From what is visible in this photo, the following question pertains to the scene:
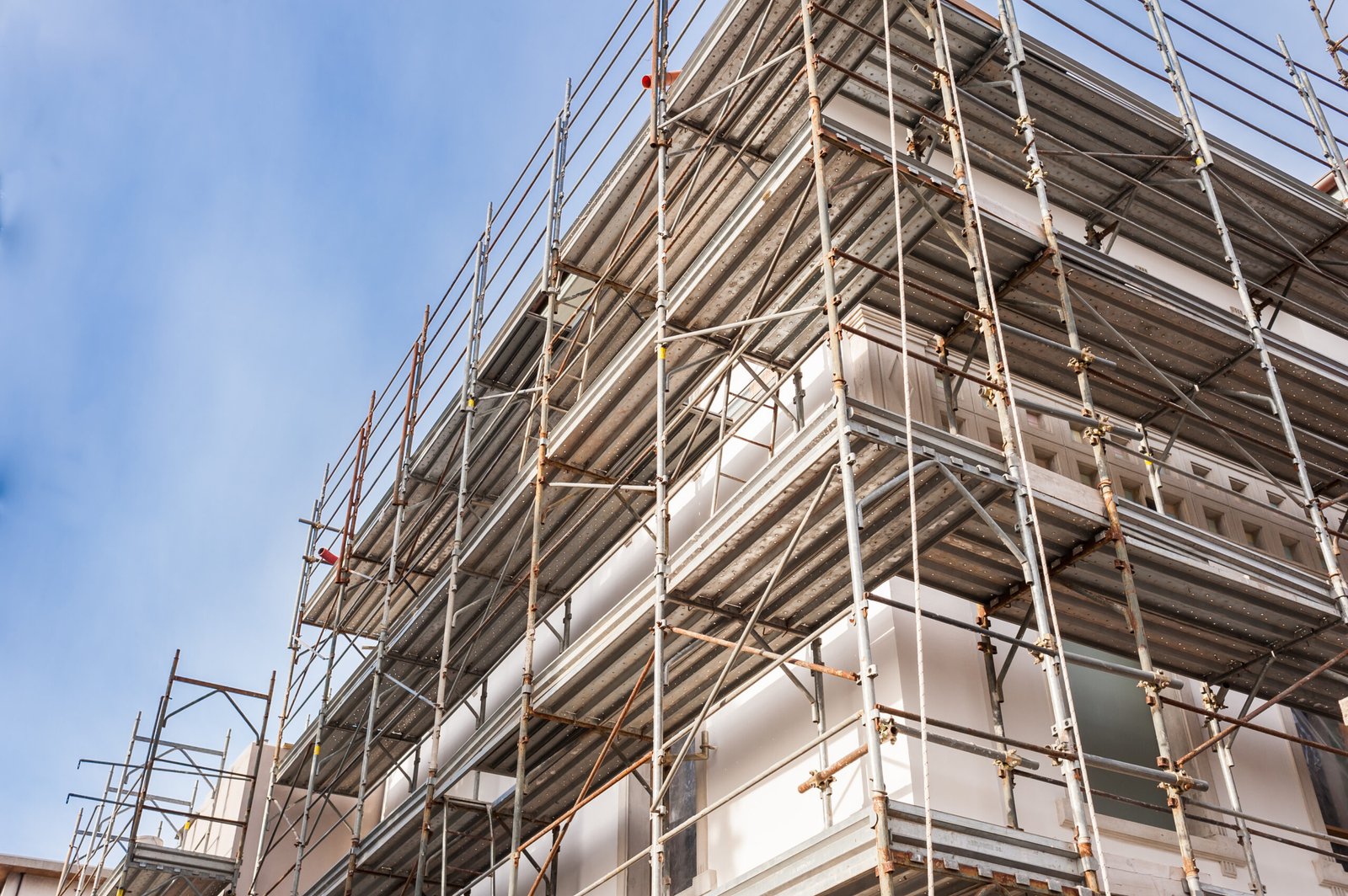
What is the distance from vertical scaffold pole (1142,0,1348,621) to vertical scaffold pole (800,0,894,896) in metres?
4.84

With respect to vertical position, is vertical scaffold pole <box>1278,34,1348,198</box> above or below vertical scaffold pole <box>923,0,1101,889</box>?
above

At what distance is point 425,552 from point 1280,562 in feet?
45.2

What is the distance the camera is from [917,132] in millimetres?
15555

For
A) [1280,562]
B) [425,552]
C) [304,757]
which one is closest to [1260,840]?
[1280,562]

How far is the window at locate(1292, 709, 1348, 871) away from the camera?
45.1 feet

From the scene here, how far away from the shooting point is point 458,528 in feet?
57.8

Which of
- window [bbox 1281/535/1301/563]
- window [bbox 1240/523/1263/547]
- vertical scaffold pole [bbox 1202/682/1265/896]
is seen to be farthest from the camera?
window [bbox 1281/535/1301/563]

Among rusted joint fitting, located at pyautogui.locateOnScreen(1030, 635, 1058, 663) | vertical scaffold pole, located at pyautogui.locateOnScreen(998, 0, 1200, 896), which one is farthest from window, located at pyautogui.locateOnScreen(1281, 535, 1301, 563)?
rusted joint fitting, located at pyautogui.locateOnScreen(1030, 635, 1058, 663)

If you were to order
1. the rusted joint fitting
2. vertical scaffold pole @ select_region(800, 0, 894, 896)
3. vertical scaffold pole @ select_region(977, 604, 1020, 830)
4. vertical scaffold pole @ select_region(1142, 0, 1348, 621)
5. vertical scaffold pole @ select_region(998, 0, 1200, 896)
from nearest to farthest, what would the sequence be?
vertical scaffold pole @ select_region(800, 0, 894, 896) → the rusted joint fitting → vertical scaffold pole @ select_region(998, 0, 1200, 896) → vertical scaffold pole @ select_region(977, 604, 1020, 830) → vertical scaffold pole @ select_region(1142, 0, 1348, 621)

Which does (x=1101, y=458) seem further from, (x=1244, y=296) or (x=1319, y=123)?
(x=1319, y=123)

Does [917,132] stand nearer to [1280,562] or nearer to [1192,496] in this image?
[1192,496]

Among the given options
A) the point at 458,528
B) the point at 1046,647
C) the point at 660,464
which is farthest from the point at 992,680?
the point at 458,528

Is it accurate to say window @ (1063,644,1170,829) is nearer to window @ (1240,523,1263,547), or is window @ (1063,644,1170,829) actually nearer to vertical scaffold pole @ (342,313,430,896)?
window @ (1240,523,1263,547)

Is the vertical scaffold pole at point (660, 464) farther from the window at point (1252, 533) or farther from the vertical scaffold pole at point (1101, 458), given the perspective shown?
the window at point (1252, 533)
